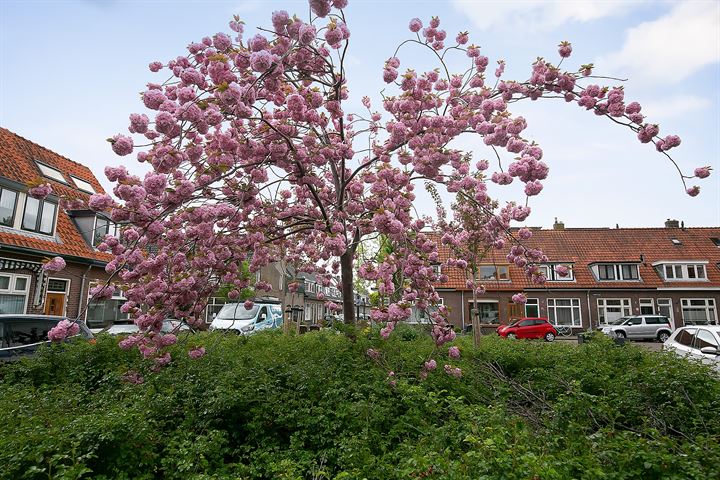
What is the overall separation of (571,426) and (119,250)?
527 cm

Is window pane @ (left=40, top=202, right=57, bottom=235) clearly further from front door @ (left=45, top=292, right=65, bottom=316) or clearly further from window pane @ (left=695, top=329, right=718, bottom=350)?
window pane @ (left=695, top=329, right=718, bottom=350)

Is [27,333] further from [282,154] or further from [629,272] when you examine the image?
[629,272]

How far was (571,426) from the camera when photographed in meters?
3.44

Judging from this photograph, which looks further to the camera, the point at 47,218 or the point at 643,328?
the point at 643,328

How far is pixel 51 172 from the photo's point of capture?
55.6 ft

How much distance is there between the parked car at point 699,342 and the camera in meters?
7.94

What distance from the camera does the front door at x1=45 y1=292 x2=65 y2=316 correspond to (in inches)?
592

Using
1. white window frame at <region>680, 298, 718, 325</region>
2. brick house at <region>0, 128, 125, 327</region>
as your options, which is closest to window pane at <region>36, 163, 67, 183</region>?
brick house at <region>0, 128, 125, 327</region>

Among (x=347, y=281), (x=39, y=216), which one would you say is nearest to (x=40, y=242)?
(x=39, y=216)


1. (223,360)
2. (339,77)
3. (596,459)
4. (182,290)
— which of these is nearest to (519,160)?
(339,77)

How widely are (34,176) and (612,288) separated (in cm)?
3132

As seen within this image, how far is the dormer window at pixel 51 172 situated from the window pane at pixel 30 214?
82.1 inches

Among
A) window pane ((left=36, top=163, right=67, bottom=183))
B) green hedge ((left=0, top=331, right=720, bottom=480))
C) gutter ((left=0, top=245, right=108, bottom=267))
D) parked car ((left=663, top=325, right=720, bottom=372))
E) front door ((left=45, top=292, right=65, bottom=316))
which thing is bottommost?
green hedge ((left=0, top=331, right=720, bottom=480))

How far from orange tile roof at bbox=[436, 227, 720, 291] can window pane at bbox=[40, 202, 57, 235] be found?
20.8m
